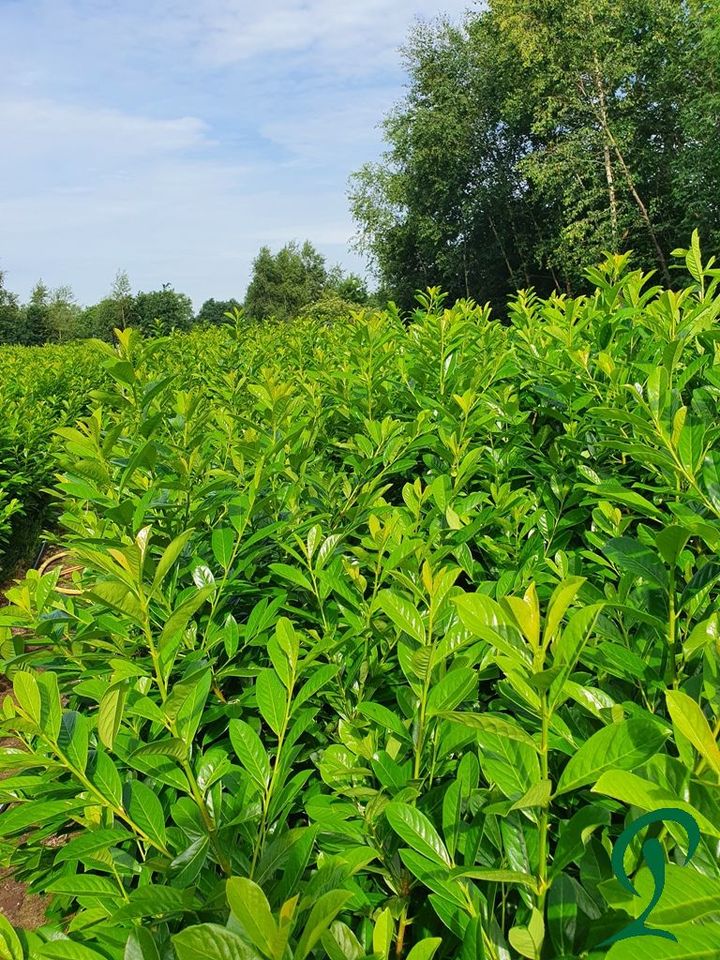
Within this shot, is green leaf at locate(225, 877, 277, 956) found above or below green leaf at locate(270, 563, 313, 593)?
below

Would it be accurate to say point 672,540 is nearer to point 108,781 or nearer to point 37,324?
point 108,781

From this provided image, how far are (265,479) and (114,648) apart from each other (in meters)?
0.64

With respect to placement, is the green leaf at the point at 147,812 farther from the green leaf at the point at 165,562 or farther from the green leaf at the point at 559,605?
the green leaf at the point at 559,605

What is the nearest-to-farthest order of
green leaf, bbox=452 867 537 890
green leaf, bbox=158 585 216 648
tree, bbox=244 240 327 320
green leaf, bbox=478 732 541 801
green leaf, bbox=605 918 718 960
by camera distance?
green leaf, bbox=605 918 718 960, green leaf, bbox=452 867 537 890, green leaf, bbox=478 732 541 801, green leaf, bbox=158 585 216 648, tree, bbox=244 240 327 320

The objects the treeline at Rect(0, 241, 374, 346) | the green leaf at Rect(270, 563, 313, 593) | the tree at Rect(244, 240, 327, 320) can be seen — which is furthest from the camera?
the tree at Rect(244, 240, 327, 320)

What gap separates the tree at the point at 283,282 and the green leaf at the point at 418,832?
7213 centimetres

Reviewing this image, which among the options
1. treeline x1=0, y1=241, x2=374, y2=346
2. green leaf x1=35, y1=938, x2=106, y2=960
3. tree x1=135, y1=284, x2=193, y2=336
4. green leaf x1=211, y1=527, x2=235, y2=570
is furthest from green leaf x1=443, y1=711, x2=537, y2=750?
tree x1=135, y1=284, x2=193, y2=336

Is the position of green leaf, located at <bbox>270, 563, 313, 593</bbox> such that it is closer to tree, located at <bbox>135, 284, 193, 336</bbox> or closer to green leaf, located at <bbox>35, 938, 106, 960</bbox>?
green leaf, located at <bbox>35, 938, 106, 960</bbox>

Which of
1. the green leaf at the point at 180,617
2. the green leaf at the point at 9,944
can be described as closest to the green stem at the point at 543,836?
the green leaf at the point at 180,617

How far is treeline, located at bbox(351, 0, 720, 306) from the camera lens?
1130 inches

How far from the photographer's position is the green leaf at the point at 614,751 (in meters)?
0.75

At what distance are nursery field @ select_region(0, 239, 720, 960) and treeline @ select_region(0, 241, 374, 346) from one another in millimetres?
40013

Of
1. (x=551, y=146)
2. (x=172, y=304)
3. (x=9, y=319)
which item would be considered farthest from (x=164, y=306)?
(x=551, y=146)

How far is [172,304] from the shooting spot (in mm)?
58000
